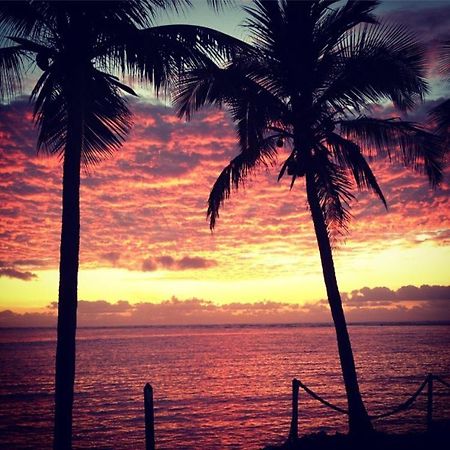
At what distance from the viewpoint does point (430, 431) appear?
11.1 m

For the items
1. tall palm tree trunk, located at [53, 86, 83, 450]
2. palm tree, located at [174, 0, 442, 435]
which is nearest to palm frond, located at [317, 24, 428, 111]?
palm tree, located at [174, 0, 442, 435]

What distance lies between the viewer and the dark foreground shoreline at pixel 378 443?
31.4 ft

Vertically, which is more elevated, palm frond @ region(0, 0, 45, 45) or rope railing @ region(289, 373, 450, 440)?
palm frond @ region(0, 0, 45, 45)

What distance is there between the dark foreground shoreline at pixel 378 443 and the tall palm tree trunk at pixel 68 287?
5020mm

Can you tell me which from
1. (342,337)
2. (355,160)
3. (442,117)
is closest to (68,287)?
(342,337)

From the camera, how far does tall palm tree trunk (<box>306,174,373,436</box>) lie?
1023 centimetres

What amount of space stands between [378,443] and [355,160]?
606 cm

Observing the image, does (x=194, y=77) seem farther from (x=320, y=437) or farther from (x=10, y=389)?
(x=10, y=389)

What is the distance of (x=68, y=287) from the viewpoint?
7336 millimetres

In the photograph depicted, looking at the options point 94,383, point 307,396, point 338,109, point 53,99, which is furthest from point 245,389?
point 53,99

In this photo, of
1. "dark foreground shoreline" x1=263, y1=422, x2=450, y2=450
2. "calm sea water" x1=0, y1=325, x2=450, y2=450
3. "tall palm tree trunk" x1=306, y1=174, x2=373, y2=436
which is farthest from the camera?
"calm sea water" x1=0, y1=325, x2=450, y2=450

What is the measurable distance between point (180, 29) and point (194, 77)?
2.79 m

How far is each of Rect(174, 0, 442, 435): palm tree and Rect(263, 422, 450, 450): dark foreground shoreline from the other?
0.37 m

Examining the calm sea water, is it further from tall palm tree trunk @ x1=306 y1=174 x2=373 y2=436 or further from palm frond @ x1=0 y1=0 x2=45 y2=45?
palm frond @ x1=0 y1=0 x2=45 y2=45
